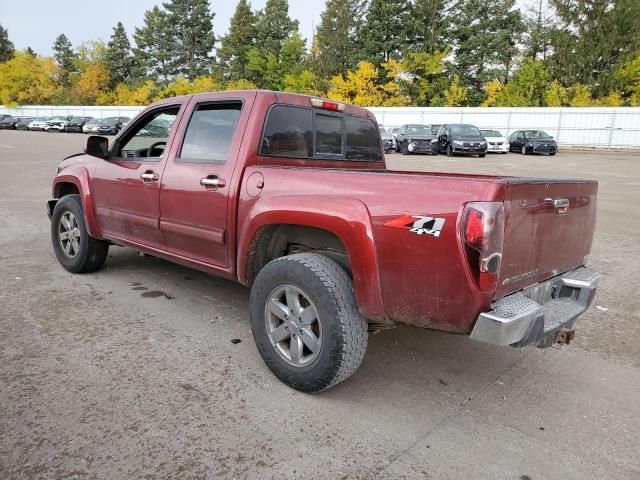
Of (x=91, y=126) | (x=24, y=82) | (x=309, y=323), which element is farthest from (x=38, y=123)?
(x=309, y=323)

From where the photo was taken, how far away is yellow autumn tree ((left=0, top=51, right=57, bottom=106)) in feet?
229

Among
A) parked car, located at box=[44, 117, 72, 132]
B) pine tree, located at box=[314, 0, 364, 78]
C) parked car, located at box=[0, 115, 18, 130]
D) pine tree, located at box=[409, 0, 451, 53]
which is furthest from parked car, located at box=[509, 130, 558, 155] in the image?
parked car, located at box=[0, 115, 18, 130]

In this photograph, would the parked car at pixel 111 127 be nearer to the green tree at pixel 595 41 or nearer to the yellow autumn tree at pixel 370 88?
the yellow autumn tree at pixel 370 88

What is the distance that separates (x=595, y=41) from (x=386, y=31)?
19790 millimetres

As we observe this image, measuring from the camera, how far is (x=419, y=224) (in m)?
2.47

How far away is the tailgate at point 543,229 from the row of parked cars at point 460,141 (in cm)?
2190

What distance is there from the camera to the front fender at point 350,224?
267cm

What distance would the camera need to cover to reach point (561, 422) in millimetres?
2773

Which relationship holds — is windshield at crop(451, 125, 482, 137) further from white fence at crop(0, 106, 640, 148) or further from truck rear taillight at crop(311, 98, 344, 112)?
truck rear taillight at crop(311, 98, 344, 112)

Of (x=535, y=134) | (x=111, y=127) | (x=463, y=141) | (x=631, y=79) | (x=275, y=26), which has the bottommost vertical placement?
(x=463, y=141)

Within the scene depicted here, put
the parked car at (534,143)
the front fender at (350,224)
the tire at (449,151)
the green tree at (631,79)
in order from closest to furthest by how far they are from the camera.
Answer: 1. the front fender at (350,224)
2. the tire at (449,151)
3. the parked car at (534,143)
4. the green tree at (631,79)

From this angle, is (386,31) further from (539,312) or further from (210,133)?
(539,312)

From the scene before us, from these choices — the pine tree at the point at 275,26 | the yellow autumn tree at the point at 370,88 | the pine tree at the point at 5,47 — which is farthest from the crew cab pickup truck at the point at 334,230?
the pine tree at the point at 5,47

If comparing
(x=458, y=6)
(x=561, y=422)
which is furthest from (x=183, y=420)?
(x=458, y=6)
